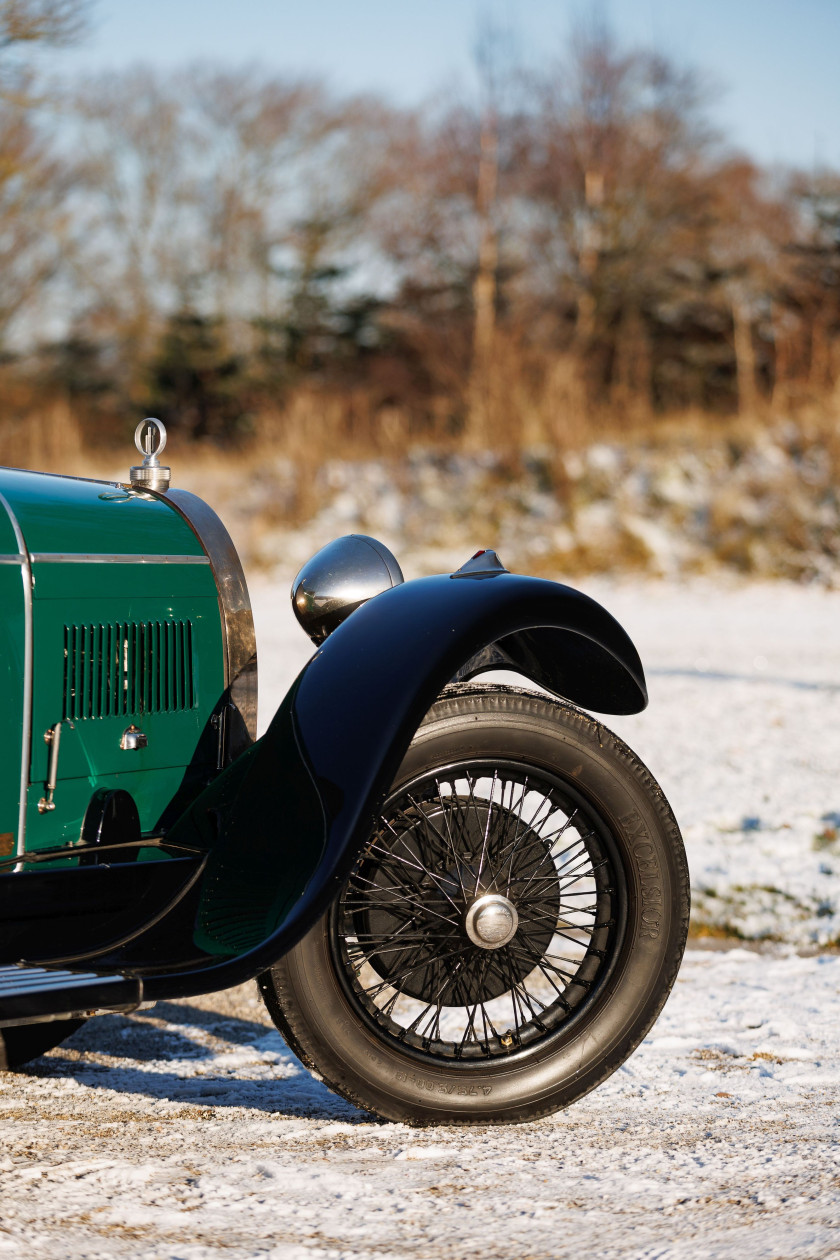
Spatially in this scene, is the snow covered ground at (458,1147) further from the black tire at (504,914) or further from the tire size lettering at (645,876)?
the tire size lettering at (645,876)

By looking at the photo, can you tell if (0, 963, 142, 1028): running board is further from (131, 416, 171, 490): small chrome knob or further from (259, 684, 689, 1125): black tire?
(131, 416, 171, 490): small chrome knob

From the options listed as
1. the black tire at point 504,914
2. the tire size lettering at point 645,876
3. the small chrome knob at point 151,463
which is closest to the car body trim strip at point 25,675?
the small chrome knob at point 151,463

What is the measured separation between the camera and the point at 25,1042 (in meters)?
2.75

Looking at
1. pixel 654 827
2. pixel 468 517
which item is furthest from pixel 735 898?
pixel 468 517

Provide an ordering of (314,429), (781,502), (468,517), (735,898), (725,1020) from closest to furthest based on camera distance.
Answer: (725,1020) < (735,898) < (781,502) < (468,517) < (314,429)

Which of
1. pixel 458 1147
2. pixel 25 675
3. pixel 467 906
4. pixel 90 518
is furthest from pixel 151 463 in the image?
pixel 458 1147

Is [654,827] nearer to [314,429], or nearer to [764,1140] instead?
[764,1140]

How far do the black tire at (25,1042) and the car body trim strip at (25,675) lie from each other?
45 cm

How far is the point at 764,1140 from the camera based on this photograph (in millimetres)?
2270

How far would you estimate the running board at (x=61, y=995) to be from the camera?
2.04 m

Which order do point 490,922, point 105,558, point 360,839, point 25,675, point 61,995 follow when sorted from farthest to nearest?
1. point 105,558
2. point 25,675
3. point 490,922
4. point 360,839
5. point 61,995

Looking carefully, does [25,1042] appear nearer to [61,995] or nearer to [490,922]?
[61,995]

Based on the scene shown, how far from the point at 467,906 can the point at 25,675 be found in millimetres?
1022

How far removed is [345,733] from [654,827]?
0.65 metres
